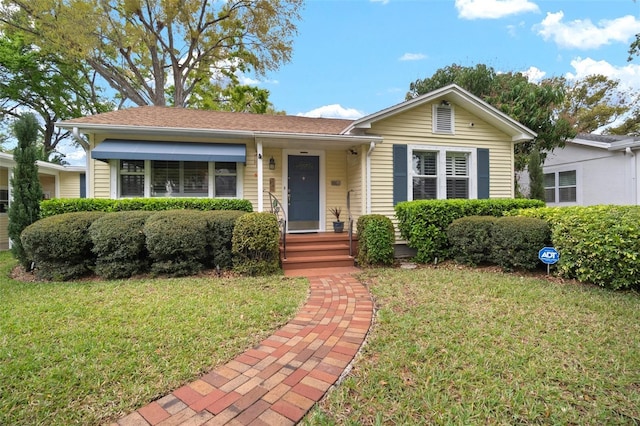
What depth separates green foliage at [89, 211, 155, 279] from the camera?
536 centimetres

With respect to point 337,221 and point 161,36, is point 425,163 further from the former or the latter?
point 161,36

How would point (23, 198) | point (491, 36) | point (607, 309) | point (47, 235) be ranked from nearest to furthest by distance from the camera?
point (607, 309) → point (47, 235) → point (23, 198) → point (491, 36)

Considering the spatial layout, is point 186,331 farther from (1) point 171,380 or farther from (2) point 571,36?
(2) point 571,36

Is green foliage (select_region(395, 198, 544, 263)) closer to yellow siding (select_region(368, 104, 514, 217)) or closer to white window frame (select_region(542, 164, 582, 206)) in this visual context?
yellow siding (select_region(368, 104, 514, 217))

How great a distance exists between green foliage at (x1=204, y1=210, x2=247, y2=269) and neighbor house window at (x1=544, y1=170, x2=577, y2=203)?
1300cm

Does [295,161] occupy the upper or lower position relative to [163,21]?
lower

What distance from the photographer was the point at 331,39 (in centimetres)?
1221

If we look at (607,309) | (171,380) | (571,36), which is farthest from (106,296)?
(571,36)

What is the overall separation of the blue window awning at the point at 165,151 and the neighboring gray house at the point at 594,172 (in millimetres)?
12342

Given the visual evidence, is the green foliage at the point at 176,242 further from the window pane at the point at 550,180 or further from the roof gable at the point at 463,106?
the window pane at the point at 550,180

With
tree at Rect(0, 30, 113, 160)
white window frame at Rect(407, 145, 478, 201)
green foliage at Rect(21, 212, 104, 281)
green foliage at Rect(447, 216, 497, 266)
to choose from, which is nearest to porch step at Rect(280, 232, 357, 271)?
green foliage at Rect(447, 216, 497, 266)

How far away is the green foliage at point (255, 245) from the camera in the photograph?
5582 millimetres

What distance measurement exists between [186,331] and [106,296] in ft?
6.75

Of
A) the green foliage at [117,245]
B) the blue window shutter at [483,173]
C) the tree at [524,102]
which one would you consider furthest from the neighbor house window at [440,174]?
the green foliage at [117,245]
